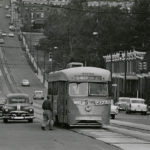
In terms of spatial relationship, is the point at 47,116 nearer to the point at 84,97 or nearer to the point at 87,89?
the point at 84,97

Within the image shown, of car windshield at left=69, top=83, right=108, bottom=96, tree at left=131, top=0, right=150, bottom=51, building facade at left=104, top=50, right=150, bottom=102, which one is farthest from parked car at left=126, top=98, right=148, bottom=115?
tree at left=131, top=0, right=150, bottom=51

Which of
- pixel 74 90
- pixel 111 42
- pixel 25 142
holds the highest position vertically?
pixel 111 42

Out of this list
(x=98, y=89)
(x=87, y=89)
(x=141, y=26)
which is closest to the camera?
(x=87, y=89)

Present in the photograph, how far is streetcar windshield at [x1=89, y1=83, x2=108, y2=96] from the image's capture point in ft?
118

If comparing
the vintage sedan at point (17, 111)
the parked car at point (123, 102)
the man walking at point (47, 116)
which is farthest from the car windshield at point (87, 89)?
the parked car at point (123, 102)

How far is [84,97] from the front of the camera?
3559 centimetres

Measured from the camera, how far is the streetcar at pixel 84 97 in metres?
35.4

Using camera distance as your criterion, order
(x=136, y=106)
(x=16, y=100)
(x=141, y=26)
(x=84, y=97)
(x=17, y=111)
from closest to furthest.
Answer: (x=84, y=97) < (x=17, y=111) < (x=16, y=100) < (x=136, y=106) < (x=141, y=26)

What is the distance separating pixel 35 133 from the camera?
32.0 metres

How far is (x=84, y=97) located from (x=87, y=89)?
1.83 ft

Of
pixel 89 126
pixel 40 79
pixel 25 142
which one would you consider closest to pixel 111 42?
pixel 40 79

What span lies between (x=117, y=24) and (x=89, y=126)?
102214mm

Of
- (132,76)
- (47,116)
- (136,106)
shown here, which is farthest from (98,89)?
(132,76)

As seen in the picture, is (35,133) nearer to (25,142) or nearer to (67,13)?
(25,142)
